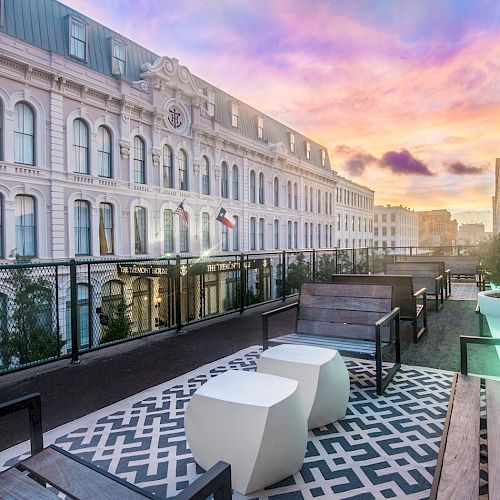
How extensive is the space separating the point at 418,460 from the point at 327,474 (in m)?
0.68

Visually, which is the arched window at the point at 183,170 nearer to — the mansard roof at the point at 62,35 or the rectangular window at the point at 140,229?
the rectangular window at the point at 140,229

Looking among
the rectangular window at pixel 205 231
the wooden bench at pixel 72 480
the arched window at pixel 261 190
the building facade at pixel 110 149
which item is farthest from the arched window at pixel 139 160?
the wooden bench at pixel 72 480

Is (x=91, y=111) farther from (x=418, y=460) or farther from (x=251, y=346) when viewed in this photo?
(x=418, y=460)

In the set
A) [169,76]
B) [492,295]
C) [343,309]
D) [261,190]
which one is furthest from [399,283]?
[261,190]

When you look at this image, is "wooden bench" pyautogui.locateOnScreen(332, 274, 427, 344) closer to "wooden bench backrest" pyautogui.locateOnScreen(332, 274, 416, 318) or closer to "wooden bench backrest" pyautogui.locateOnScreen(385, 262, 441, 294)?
"wooden bench backrest" pyautogui.locateOnScreen(332, 274, 416, 318)

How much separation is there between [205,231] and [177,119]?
26.8 ft

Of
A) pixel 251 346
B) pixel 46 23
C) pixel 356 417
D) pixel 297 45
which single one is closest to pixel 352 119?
pixel 297 45

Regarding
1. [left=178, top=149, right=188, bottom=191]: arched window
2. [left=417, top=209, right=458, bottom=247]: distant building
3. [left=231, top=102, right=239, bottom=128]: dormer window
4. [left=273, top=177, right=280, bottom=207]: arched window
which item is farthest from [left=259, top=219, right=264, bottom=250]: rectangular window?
[left=417, top=209, right=458, bottom=247]: distant building

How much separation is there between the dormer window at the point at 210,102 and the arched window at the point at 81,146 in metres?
10.7

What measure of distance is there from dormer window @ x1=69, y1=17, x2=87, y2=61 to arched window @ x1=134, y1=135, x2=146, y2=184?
17.1 ft

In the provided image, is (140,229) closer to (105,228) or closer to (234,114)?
(105,228)

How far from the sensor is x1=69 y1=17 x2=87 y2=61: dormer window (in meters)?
21.0

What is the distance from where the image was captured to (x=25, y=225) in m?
19.1

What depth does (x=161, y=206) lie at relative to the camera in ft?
83.8
